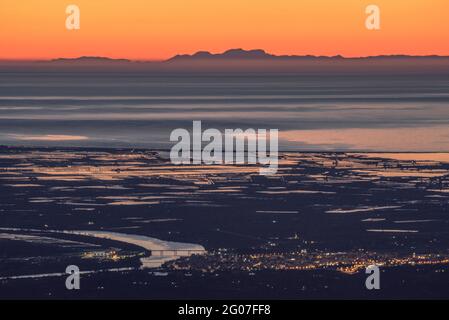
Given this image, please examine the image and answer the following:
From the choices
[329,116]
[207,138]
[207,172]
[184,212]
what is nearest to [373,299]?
[184,212]

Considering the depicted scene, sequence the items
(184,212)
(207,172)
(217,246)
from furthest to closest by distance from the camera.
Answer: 1. (207,172)
2. (184,212)
3. (217,246)

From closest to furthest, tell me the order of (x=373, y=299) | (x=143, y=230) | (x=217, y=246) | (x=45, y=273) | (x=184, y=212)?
(x=373, y=299), (x=45, y=273), (x=217, y=246), (x=143, y=230), (x=184, y=212)

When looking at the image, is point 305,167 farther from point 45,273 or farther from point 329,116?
point 329,116

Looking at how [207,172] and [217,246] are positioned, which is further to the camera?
[207,172]

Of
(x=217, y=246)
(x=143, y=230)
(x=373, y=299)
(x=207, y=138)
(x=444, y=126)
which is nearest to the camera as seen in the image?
(x=373, y=299)

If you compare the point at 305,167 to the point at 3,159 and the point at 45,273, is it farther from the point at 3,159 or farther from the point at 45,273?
the point at 45,273

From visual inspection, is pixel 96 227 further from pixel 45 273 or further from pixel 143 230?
pixel 45 273
